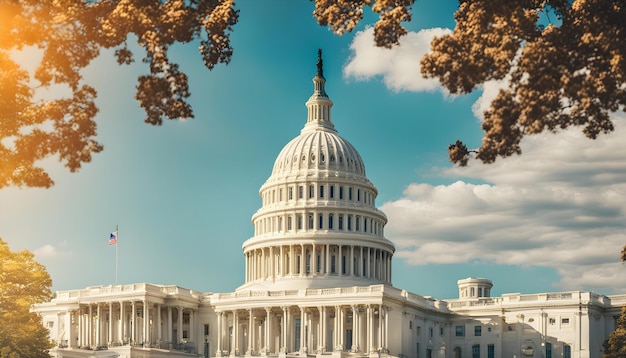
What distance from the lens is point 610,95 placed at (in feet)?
108

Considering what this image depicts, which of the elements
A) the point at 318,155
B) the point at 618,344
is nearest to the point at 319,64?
the point at 318,155

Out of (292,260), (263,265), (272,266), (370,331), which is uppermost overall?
(292,260)

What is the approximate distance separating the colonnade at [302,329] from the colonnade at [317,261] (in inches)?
476

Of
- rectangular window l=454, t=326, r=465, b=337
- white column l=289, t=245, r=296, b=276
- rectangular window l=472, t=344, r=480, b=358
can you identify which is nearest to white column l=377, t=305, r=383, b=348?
rectangular window l=472, t=344, r=480, b=358

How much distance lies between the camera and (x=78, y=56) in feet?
112

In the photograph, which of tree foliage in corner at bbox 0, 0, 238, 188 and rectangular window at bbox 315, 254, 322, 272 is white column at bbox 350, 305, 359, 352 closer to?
rectangular window at bbox 315, 254, 322, 272

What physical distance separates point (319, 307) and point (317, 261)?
717 inches

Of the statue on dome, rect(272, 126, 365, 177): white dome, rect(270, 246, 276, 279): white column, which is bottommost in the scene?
rect(270, 246, 276, 279): white column

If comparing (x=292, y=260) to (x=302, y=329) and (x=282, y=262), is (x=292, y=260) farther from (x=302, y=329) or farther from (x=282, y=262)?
(x=302, y=329)

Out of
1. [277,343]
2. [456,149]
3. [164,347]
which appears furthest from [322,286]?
[456,149]

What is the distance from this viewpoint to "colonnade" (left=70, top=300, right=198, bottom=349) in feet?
466

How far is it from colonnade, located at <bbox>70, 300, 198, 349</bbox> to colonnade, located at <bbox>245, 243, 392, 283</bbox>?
45.6 feet

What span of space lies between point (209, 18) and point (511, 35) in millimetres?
9828

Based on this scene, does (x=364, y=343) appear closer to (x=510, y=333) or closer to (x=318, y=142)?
(x=510, y=333)
